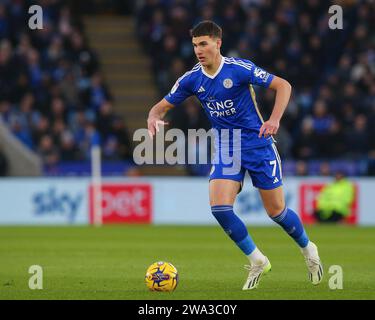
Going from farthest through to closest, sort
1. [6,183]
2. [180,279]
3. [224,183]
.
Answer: [6,183] < [180,279] < [224,183]

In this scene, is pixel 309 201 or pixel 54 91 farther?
pixel 54 91

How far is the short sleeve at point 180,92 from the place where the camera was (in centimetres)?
1032

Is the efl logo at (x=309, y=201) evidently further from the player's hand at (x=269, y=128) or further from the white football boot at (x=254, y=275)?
the player's hand at (x=269, y=128)

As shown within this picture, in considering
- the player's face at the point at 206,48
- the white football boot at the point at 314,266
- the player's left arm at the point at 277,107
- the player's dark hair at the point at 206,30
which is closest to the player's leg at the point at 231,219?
the white football boot at the point at 314,266

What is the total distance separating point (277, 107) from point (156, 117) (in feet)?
4.03

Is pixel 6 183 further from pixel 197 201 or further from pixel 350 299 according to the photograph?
pixel 350 299

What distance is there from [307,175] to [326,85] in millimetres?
3174

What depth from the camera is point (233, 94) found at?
10070mm

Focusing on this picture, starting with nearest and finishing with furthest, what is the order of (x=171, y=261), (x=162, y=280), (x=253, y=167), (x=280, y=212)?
(x=162, y=280), (x=253, y=167), (x=280, y=212), (x=171, y=261)

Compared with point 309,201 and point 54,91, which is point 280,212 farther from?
point 54,91

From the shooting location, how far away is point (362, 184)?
2225 centimetres

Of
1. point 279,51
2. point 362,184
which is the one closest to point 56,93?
point 279,51

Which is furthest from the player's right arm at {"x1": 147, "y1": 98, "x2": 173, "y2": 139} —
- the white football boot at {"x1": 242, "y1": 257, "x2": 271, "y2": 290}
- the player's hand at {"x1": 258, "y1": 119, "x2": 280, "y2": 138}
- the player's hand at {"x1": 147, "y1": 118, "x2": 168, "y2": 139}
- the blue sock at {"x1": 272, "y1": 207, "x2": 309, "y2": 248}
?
the white football boot at {"x1": 242, "y1": 257, "x2": 271, "y2": 290}

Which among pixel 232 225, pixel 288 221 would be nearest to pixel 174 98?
pixel 232 225
